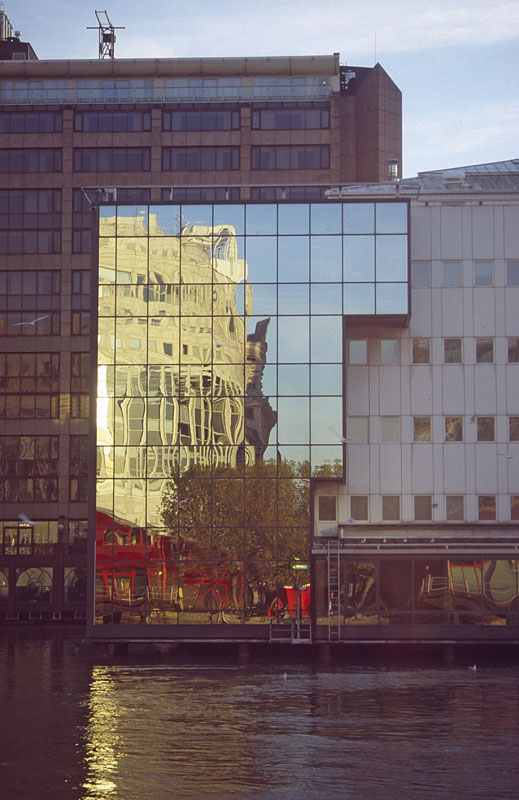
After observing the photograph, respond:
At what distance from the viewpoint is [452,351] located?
6612 centimetres

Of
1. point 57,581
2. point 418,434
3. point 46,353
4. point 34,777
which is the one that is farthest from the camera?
point 46,353

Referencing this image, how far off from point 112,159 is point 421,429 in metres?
52.1

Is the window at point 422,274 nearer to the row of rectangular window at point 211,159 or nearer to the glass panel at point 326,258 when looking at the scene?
the glass panel at point 326,258

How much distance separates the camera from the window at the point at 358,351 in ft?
217

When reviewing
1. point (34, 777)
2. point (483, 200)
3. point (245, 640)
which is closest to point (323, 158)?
point (483, 200)

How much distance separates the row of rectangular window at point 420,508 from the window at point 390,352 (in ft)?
24.4

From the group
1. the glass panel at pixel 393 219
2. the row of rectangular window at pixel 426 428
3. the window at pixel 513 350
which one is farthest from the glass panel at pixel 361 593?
the glass panel at pixel 393 219

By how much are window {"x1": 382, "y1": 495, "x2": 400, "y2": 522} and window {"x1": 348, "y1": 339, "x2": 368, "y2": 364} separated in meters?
7.54

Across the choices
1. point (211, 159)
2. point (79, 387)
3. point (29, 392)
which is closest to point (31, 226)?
point (29, 392)

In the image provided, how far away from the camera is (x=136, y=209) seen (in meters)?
66.2

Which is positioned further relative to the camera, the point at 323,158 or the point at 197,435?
the point at 323,158

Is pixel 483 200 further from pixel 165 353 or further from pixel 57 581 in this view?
pixel 57 581

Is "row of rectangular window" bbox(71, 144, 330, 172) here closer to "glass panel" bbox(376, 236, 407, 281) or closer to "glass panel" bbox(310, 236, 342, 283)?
"glass panel" bbox(310, 236, 342, 283)

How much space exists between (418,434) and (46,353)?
48301 millimetres
